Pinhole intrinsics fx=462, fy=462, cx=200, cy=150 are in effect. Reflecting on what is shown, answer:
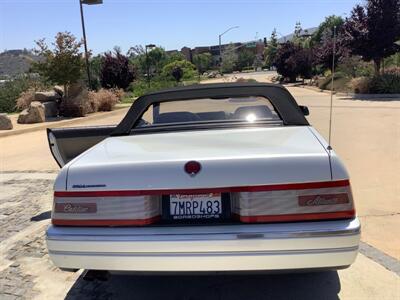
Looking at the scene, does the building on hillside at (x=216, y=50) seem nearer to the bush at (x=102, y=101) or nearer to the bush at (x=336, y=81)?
the bush at (x=336, y=81)

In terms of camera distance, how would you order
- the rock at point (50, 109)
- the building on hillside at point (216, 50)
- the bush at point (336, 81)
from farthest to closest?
the building on hillside at point (216, 50), the bush at point (336, 81), the rock at point (50, 109)

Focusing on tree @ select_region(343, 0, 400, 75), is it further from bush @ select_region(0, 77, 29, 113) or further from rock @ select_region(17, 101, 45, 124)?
bush @ select_region(0, 77, 29, 113)

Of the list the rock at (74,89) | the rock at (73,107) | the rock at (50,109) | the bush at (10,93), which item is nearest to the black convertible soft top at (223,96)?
the rock at (50,109)

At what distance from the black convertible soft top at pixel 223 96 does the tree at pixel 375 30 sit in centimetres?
2207

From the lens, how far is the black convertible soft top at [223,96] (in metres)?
4.06

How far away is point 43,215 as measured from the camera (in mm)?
5953

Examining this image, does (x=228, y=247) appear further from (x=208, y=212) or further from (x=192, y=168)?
(x=192, y=168)

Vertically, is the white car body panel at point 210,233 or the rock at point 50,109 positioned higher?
the white car body panel at point 210,233

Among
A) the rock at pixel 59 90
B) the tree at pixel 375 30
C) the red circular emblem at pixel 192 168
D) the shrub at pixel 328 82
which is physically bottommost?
the shrub at pixel 328 82

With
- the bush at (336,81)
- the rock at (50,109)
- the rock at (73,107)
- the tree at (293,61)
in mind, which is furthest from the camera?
the tree at (293,61)

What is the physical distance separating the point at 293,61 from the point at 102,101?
1166 inches

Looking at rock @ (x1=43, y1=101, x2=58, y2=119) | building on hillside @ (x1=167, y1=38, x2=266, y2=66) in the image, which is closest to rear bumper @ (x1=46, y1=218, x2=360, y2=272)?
rock @ (x1=43, y1=101, x2=58, y2=119)

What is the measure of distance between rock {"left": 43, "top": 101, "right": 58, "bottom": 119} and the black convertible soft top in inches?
635

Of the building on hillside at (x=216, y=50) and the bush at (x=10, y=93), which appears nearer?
the bush at (x=10, y=93)
